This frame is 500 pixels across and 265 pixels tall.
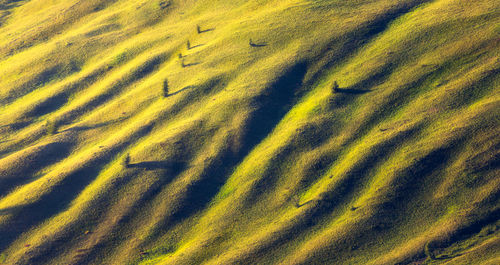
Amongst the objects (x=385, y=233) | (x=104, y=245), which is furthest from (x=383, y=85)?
(x=104, y=245)

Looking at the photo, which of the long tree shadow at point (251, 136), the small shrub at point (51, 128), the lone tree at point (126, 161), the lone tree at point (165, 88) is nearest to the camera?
the long tree shadow at point (251, 136)

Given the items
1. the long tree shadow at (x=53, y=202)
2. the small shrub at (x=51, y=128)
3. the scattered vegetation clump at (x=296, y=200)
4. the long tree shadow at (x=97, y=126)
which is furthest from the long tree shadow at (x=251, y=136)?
the small shrub at (x=51, y=128)

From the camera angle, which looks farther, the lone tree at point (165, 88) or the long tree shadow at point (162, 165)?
the lone tree at point (165, 88)

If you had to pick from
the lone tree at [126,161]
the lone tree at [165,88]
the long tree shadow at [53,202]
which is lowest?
the long tree shadow at [53,202]

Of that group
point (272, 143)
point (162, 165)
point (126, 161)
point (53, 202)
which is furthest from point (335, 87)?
point (53, 202)

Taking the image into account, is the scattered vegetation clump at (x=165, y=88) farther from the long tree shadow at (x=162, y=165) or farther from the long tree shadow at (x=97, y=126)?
the long tree shadow at (x=162, y=165)

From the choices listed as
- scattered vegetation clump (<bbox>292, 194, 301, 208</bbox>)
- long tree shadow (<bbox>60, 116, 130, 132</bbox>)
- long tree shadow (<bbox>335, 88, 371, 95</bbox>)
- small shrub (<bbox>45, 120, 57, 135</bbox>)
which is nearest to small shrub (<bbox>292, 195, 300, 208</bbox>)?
scattered vegetation clump (<bbox>292, 194, 301, 208</bbox>)

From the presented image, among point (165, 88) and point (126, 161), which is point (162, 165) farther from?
point (165, 88)

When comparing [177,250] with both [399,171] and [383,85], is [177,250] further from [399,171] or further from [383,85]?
[383,85]

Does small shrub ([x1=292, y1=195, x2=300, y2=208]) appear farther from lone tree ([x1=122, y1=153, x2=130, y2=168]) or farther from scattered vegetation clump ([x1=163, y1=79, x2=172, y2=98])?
scattered vegetation clump ([x1=163, y1=79, x2=172, y2=98])
